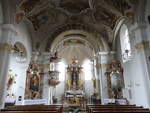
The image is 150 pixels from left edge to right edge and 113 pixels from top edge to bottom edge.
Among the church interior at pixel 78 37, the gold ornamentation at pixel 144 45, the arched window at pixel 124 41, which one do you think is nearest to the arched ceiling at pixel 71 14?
the church interior at pixel 78 37

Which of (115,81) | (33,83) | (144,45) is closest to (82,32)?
(115,81)

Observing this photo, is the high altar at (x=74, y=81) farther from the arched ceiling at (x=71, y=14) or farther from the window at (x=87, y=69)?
the arched ceiling at (x=71, y=14)

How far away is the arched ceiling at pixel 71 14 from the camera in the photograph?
1049cm

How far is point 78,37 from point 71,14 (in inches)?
130

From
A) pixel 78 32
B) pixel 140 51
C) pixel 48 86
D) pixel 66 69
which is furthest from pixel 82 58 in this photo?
pixel 140 51

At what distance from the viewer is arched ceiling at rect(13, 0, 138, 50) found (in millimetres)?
10492

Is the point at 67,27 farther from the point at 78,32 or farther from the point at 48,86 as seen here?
the point at 48,86

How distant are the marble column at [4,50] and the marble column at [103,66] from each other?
8.08 metres

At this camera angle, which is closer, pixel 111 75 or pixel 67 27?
pixel 111 75

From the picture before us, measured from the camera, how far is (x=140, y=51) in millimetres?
8109

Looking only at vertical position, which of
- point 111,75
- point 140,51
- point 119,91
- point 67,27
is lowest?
point 119,91

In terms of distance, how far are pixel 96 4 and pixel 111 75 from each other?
6.15m

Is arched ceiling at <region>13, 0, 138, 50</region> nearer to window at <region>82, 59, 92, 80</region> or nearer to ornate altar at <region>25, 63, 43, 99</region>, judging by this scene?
ornate altar at <region>25, 63, 43, 99</region>

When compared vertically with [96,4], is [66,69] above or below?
below
